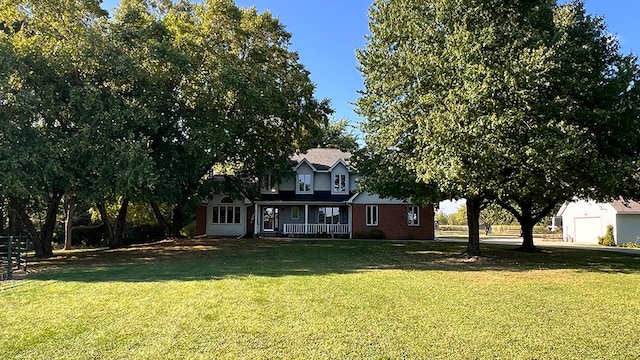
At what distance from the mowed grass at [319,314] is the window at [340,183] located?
19.0 metres

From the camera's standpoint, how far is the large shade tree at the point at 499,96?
14227mm

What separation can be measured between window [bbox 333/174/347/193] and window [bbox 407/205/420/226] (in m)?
5.17

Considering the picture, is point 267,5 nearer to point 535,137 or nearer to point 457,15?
point 457,15

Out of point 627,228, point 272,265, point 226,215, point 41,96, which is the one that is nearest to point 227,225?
point 226,215

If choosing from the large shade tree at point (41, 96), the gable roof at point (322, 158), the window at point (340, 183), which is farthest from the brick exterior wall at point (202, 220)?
the large shade tree at point (41, 96)

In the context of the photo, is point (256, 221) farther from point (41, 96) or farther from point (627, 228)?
point (627, 228)

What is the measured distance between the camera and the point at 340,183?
33406mm

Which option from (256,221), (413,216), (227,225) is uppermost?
(413,216)

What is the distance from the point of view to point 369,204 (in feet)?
104

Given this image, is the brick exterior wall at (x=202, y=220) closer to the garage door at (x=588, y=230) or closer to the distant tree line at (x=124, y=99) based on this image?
the distant tree line at (x=124, y=99)

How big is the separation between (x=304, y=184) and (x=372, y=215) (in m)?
5.91

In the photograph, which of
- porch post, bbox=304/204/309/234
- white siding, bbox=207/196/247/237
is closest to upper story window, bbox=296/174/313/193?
porch post, bbox=304/204/309/234

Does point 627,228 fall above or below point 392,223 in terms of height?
below

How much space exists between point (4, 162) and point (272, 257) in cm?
1048
